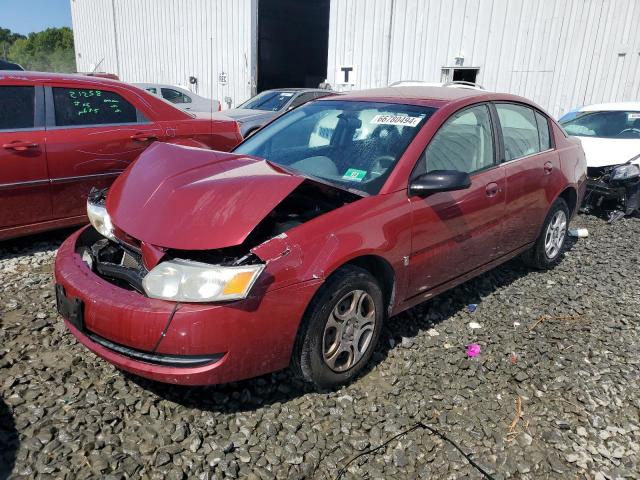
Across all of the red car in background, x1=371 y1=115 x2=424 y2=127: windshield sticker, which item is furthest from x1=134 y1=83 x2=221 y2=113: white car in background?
x1=371 y1=115 x2=424 y2=127: windshield sticker

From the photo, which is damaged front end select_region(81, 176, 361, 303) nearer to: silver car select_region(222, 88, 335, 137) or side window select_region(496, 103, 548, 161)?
side window select_region(496, 103, 548, 161)

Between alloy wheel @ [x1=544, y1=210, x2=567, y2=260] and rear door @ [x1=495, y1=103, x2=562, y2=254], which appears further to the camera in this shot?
alloy wheel @ [x1=544, y1=210, x2=567, y2=260]

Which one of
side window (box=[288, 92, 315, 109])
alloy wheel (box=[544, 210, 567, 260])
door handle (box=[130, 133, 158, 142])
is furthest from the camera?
side window (box=[288, 92, 315, 109])

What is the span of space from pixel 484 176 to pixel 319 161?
1164 millimetres

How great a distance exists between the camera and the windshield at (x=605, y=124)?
23.0ft

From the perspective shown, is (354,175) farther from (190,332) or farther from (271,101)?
(271,101)

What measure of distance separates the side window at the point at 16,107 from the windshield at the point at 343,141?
199 centimetres

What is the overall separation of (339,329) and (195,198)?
3.30 ft

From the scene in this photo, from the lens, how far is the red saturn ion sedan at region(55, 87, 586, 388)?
2221 millimetres

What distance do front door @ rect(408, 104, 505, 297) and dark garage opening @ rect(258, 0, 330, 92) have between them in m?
19.6

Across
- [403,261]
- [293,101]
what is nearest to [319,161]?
[403,261]

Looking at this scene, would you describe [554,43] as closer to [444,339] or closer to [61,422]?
A: [444,339]

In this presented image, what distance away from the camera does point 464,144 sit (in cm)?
336

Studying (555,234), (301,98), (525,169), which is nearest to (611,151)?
(555,234)
